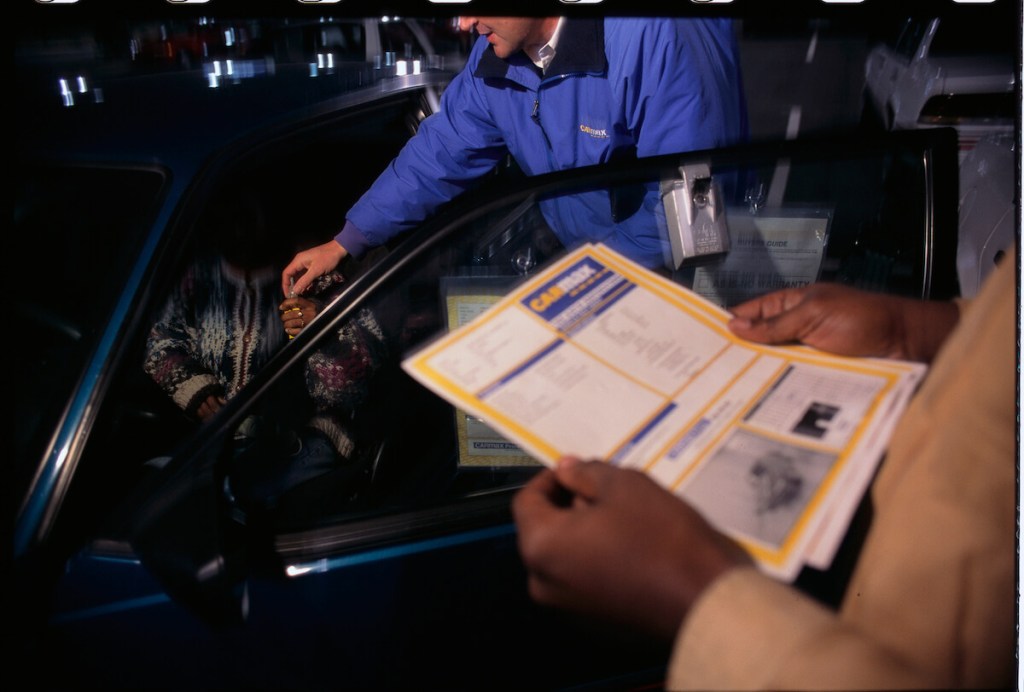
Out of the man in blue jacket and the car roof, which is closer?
the car roof

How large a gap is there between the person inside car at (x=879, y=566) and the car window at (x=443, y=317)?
570mm

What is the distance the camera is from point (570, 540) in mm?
724

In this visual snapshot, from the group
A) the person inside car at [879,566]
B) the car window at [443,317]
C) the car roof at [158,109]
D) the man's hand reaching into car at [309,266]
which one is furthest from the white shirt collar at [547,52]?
the person inside car at [879,566]

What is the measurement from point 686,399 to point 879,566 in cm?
31

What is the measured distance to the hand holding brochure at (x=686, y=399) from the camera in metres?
0.75

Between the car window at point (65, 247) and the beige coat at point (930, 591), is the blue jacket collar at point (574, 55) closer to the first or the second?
the car window at point (65, 247)

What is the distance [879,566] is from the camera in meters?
0.65

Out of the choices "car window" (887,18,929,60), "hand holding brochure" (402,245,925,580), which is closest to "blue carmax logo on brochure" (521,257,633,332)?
"hand holding brochure" (402,245,925,580)

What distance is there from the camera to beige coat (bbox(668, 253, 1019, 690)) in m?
0.59

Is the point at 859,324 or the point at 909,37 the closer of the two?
the point at 859,324

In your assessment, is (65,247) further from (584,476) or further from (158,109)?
(584,476)

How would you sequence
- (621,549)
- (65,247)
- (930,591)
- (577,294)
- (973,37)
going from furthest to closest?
1. (973,37)
2. (65,247)
3. (577,294)
4. (621,549)
5. (930,591)

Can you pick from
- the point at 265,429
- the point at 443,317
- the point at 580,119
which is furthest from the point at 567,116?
the point at 265,429

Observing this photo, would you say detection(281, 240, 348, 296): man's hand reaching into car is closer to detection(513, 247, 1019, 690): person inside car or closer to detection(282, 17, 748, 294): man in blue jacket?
detection(282, 17, 748, 294): man in blue jacket
